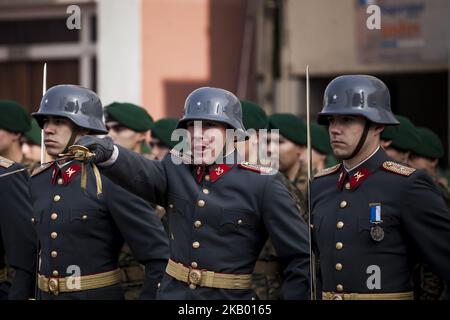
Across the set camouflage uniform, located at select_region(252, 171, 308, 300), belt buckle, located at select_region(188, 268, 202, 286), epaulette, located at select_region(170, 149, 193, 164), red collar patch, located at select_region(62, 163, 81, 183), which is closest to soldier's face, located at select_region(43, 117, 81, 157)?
red collar patch, located at select_region(62, 163, 81, 183)

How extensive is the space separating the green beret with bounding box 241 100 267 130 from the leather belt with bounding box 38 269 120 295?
222cm

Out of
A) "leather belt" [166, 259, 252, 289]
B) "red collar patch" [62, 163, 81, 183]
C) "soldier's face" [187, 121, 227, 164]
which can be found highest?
"soldier's face" [187, 121, 227, 164]

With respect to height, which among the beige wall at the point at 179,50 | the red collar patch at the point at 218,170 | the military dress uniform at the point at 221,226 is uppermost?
the beige wall at the point at 179,50

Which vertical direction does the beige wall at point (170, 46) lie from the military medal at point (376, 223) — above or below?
above

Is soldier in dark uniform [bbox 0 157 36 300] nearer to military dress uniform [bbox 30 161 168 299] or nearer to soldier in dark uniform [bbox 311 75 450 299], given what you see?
military dress uniform [bbox 30 161 168 299]

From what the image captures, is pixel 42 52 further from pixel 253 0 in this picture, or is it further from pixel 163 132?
pixel 163 132

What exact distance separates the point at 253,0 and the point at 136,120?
6.16 meters

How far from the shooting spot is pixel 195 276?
6148 mm

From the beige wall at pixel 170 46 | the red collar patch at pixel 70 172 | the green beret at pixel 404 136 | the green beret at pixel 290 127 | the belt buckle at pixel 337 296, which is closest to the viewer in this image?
the belt buckle at pixel 337 296

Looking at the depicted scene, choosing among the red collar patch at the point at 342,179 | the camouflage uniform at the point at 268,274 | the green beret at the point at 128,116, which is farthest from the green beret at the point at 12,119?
the red collar patch at the point at 342,179

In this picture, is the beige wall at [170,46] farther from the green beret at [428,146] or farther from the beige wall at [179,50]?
the green beret at [428,146]

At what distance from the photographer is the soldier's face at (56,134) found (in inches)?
265

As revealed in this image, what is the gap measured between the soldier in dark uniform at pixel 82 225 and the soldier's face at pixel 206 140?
731mm

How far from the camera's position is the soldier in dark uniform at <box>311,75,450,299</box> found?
588cm
